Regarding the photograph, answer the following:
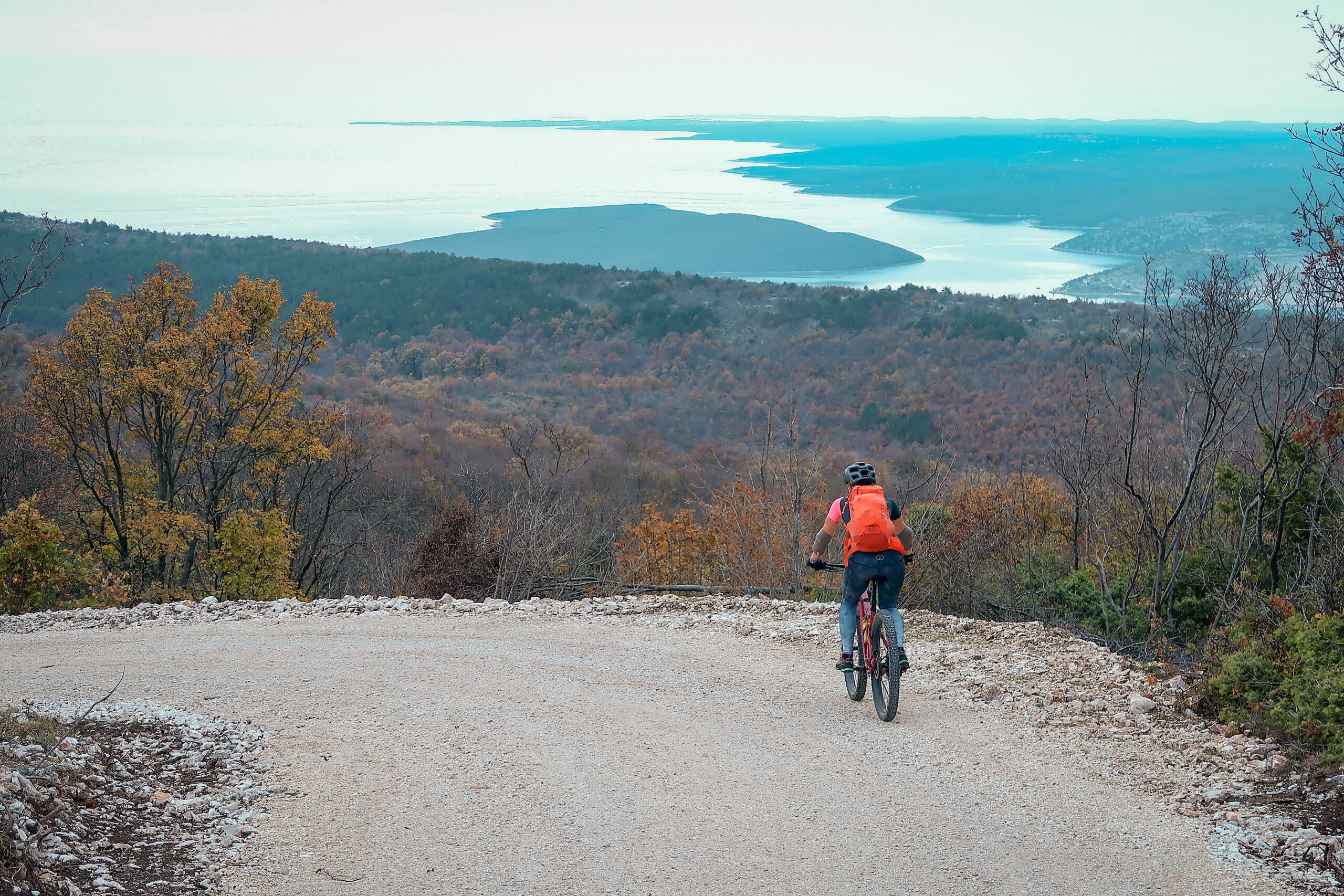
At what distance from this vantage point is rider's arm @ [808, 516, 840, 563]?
7.33 meters

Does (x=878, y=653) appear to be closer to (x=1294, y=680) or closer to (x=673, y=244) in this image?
(x=1294, y=680)

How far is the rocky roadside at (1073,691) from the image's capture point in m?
5.85

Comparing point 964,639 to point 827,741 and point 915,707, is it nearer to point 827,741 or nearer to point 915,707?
point 915,707

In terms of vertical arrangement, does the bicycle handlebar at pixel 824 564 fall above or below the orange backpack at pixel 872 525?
below

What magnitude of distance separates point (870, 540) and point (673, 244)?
10739 centimetres

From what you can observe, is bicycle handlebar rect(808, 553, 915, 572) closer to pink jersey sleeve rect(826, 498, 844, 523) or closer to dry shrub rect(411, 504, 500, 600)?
pink jersey sleeve rect(826, 498, 844, 523)

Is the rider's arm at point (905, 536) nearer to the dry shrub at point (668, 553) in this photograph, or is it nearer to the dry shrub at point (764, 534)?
the dry shrub at point (764, 534)

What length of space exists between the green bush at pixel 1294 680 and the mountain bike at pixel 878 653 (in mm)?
2583

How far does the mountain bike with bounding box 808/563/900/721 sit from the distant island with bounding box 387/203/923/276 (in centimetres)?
8954

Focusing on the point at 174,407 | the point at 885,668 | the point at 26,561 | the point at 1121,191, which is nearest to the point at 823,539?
the point at 885,668

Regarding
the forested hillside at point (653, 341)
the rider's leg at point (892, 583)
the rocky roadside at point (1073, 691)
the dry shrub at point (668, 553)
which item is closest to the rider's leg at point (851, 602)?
the rider's leg at point (892, 583)

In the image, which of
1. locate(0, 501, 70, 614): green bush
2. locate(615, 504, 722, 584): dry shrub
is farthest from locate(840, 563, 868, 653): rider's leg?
locate(615, 504, 722, 584): dry shrub

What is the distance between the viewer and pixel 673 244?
112m

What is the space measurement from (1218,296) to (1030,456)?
28.0 metres
